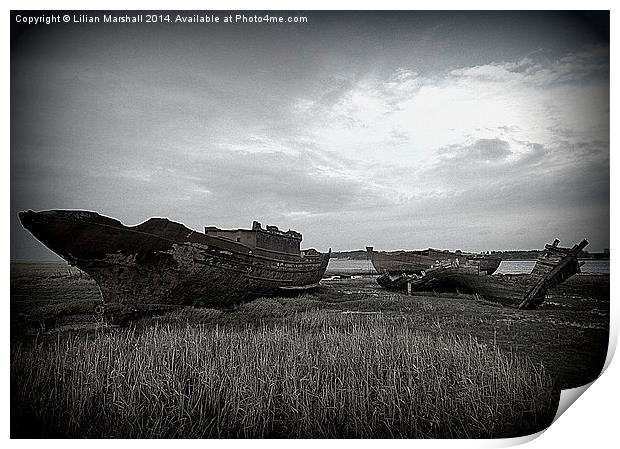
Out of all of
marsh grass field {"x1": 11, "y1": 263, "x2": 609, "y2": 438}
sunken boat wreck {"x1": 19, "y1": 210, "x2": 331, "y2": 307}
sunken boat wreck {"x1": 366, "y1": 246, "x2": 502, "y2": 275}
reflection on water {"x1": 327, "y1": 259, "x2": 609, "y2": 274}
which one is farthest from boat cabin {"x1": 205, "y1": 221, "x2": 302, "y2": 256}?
sunken boat wreck {"x1": 366, "y1": 246, "x2": 502, "y2": 275}

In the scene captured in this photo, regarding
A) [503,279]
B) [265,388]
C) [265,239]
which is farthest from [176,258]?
[503,279]

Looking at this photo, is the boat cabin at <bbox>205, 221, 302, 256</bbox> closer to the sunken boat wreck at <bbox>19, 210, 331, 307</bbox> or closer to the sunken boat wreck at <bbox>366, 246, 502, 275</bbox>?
the sunken boat wreck at <bbox>19, 210, 331, 307</bbox>

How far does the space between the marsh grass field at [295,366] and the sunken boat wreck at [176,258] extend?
0.41 ft

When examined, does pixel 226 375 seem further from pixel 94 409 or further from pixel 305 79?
pixel 305 79

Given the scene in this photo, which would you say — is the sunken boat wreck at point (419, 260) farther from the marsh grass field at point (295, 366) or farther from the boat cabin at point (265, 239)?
the boat cabin at point (265, 239)

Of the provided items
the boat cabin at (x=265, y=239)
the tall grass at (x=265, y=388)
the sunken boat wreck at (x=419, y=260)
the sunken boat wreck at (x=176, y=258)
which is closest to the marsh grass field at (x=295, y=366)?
the tall grass at (x=265, y=388)

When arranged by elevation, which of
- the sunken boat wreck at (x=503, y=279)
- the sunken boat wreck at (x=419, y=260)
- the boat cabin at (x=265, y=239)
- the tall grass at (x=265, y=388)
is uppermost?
the boat cabin at (x=265, y=239)

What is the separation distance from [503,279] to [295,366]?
1.48 metres

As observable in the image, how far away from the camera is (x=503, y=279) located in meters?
3.41

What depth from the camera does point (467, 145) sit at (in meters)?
3.34

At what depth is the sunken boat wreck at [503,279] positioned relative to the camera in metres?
3.30

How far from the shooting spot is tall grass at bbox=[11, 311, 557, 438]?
122 inches

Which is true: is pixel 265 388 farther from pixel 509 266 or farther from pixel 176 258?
pixel 509 266

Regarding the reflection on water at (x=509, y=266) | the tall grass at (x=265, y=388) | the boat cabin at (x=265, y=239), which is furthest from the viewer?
the boat cabin at (x=265, y=239)
